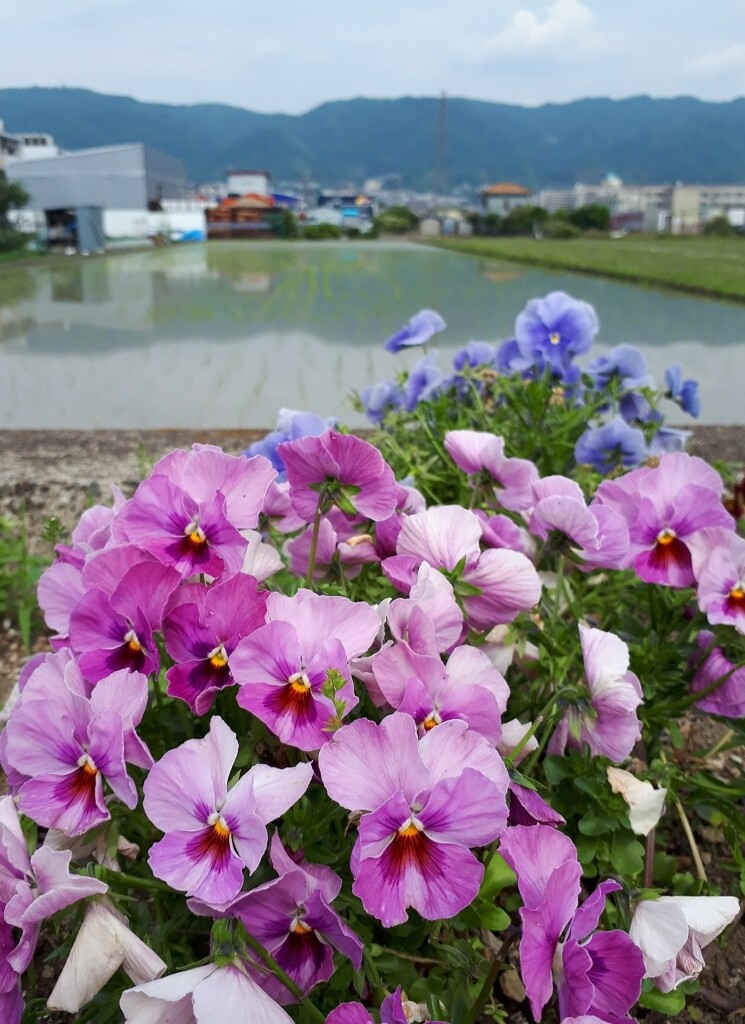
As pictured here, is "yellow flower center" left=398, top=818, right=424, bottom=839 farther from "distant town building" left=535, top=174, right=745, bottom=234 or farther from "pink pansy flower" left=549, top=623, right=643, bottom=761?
"distant town building" left=535, top=174, right=745, bottom=234

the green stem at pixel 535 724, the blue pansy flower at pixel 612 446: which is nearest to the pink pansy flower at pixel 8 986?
the green stem at pixel 535 724

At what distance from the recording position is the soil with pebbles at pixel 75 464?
79.7 inches

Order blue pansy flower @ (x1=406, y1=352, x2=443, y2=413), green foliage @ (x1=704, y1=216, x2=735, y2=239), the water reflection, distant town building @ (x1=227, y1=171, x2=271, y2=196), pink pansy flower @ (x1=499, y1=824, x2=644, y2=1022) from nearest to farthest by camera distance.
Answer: pink pansy flower @ (x1=499, y1=824, x2=644, y2=1022) < blue pansy flower @ (x1=406, y1=352, x2=443, y2=413) < the water reflection < green foliage @ (x1=704, y1=216, x2=735, y2=239) < distant town building @ (x1=227, y1=171, x2=271, y2=196)

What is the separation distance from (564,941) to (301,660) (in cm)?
30

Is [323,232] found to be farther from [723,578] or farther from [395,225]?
[723,578]

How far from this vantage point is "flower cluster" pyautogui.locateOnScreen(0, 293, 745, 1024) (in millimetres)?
631

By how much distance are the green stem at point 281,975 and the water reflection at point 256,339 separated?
173 centimetres

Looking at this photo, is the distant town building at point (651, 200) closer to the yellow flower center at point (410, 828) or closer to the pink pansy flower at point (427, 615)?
the pink pansy flower at point (427, 615)

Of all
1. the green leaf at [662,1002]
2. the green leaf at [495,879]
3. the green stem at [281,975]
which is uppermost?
the green stem at [281,975]

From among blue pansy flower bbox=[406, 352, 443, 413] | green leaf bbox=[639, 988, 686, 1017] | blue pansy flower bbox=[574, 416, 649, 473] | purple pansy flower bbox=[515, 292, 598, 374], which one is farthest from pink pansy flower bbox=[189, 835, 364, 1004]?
purple pansy flower bbox=[515, 292, 598, 374]

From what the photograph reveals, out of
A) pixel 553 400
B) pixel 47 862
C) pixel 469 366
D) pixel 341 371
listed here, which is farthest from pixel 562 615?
pixel 341 371

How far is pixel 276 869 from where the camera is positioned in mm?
714

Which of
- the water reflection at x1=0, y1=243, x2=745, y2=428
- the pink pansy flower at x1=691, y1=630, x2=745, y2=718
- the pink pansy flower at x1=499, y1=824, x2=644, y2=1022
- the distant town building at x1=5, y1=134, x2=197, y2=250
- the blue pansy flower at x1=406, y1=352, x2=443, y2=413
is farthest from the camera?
the distant town building at x1=5, y1=134, x2=197, y2=250

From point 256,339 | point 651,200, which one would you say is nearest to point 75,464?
point 256,339
